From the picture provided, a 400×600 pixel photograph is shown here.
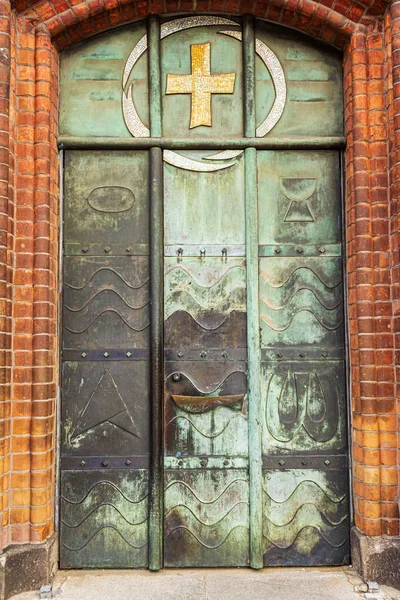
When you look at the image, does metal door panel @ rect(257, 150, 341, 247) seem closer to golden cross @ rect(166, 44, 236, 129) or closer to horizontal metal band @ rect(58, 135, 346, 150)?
horizontal metal band @ rect(58, 135, 346, 150)

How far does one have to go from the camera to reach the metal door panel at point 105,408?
12.1 feet

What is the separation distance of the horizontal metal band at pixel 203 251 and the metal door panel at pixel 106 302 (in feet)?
0.69

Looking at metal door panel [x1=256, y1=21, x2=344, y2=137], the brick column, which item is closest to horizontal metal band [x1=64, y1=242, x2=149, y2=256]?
the brick column

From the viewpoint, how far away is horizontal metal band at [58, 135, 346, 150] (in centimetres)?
378

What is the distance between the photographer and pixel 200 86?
→ 3.85 metres

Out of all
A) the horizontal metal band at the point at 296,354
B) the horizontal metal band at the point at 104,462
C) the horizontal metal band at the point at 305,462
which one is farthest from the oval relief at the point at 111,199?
the horizontal metal band at the point at 305,462

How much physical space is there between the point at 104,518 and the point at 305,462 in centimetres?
145

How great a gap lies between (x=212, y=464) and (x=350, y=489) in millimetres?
973

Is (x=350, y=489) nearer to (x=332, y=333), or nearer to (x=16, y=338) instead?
(x=332, y=333)

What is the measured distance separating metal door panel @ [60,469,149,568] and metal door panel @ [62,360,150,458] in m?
0.18

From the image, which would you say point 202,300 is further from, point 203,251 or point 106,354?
point 106,354

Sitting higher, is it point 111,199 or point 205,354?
point 111,199

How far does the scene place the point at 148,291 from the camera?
147 inches

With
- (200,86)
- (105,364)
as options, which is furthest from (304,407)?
(200,86)
